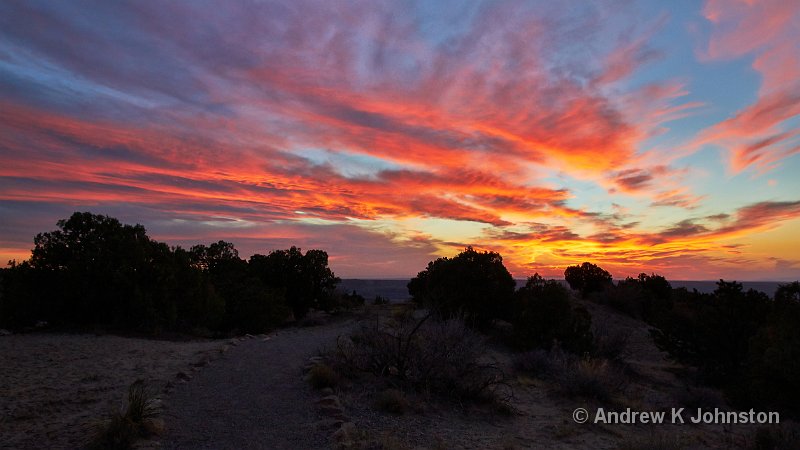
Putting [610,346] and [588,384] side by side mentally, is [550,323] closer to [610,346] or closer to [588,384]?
[610,346]

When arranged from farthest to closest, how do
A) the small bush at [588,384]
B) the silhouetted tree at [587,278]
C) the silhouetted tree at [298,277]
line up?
1. the silhouetted tree at [587,278]
2. the silhouetted tree at [298,277]
3. the small bush at [588,384]

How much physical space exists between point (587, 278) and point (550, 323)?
3086 centimetres

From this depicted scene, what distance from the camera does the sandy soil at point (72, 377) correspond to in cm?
801

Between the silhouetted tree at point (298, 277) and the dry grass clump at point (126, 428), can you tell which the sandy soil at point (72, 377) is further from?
the silhouetted tree at point (298, 277)

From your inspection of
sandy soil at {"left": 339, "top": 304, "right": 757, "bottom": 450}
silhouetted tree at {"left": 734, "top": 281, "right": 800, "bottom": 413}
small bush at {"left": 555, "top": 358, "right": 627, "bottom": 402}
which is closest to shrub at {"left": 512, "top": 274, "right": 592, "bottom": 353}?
sandy soil at {"left": 339, "top": 304, "right": 757, "bottom": 450}

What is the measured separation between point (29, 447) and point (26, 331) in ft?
44.3

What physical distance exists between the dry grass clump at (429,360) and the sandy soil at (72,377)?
430 centimetres

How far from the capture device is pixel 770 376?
1254 centimetres

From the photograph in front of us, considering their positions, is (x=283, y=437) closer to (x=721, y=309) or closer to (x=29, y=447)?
(x=29, y=447)

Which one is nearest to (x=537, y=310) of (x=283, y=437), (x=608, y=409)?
(x=608, y=409)

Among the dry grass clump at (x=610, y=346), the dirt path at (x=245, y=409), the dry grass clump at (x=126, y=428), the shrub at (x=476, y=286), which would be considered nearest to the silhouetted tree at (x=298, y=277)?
the shrub at (x=476, y=286)

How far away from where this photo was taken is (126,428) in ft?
23.7

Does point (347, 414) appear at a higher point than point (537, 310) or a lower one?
lower

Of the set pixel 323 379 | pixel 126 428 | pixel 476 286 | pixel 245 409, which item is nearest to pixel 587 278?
pixel 476 286
